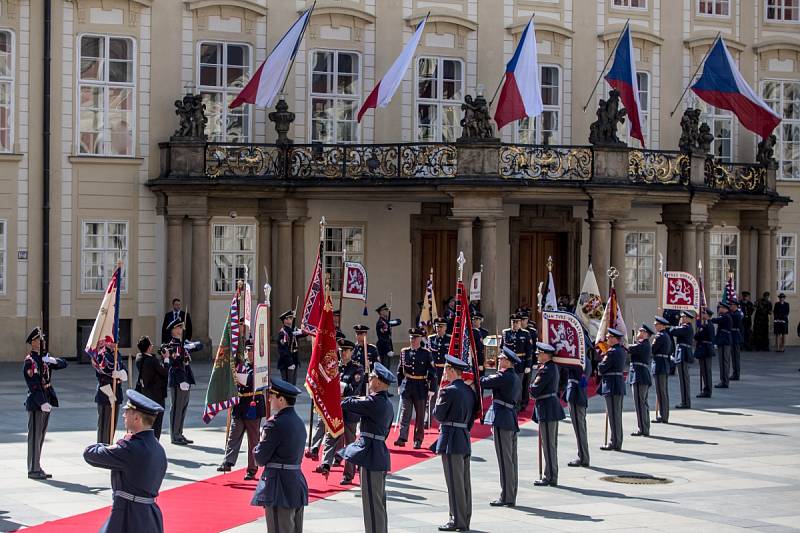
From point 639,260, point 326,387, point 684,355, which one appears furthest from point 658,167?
point 326,387

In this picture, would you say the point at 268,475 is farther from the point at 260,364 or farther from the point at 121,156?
the point at 121,156

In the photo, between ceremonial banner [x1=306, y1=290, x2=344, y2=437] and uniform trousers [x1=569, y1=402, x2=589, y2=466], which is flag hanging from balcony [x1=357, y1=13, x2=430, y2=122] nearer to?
uniform trousers [x1=569, y1=402, x2=589, y2=466]

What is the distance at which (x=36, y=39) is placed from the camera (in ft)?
108

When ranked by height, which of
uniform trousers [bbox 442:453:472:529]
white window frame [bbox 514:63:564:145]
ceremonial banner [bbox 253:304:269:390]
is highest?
white window frame [bbox 514:63:564:145]

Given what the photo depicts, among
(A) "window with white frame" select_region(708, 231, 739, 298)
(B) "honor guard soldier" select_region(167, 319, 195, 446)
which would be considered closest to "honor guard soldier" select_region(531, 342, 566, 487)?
(B) "honor guard soldier" select_region(167, 319, 195, 446)

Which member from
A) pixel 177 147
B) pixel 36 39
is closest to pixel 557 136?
pixel 177 147

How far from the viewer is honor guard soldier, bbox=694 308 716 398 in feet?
91.7

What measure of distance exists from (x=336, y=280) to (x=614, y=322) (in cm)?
1339

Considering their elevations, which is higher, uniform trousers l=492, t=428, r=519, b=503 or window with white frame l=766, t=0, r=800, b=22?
window with white frame l=766, t=0, r=800, b=22

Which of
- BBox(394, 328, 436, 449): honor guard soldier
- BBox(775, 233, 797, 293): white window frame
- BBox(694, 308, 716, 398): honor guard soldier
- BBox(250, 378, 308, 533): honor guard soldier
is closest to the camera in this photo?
BBox(250, 378, 308, 533): honor guard soldier

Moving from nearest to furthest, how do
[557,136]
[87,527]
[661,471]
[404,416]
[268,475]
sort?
[268,475], [87,527], [661,471], [404,416], [557,136]

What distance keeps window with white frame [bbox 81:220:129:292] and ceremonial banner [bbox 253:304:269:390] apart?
625 inches

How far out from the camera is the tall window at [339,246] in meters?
36.0

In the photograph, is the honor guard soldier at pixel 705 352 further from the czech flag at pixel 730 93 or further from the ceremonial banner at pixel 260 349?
the ceremonial banner at pixel 260 349
